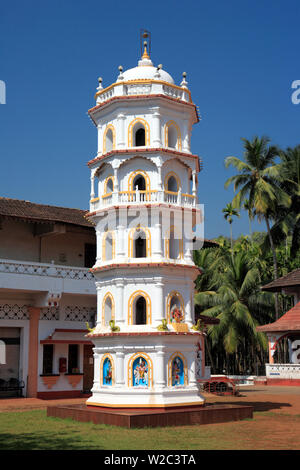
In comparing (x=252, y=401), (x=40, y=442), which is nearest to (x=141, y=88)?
(x=40, y=442)

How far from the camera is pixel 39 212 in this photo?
2802cm

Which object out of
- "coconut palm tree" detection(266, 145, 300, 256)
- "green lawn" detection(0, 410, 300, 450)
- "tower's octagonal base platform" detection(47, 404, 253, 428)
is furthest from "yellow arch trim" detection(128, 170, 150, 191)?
"coconut palm tree" detection(266, 145, 300, 256)

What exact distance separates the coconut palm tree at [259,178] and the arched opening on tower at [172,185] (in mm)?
21859

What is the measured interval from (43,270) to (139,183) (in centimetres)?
855

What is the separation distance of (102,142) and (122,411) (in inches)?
376

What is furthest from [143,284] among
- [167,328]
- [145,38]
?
[145,38]

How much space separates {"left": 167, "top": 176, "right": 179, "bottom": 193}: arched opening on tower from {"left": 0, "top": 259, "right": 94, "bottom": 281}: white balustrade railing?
907 cm

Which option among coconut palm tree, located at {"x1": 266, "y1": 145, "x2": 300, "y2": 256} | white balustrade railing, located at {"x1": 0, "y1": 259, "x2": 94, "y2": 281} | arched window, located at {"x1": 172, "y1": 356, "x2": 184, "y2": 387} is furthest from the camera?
coconut palm tree, located at {"x1": 266, "y1": 145, "x2": 300, "y2": 256}

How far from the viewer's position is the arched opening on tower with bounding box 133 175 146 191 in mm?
19953

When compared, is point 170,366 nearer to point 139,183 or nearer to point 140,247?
point 140,247

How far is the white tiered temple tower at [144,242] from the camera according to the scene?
17922mm

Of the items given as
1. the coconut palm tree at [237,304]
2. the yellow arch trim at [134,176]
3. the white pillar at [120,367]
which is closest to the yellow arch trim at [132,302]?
the white pillar at [120,367]

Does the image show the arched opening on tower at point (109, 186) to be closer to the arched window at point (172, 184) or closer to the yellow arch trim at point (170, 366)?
the arched window at point (172, 184)

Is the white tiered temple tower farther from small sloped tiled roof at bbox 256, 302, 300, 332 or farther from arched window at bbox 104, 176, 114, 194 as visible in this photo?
small sloped tiled roof at bbox 256, 302, 300, 332
